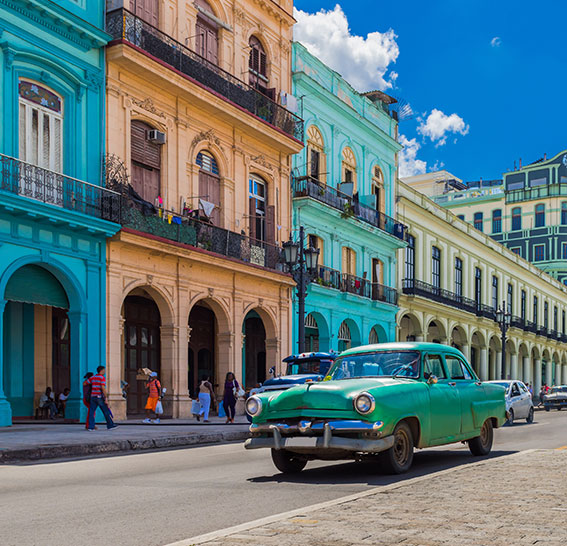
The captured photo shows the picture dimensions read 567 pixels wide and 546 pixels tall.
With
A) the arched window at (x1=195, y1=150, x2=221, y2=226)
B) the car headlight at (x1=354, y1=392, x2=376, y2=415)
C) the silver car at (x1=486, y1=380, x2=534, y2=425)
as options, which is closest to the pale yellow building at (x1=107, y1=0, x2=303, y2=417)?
the arched window at (x1=195, y1=150, x2=221, y2=226)

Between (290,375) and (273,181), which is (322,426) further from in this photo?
(273,181)

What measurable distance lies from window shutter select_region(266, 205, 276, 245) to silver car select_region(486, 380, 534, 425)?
9.34 metres

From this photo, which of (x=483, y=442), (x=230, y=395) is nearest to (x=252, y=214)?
(x=230, y=395)

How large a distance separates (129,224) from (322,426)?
1376 centimetres

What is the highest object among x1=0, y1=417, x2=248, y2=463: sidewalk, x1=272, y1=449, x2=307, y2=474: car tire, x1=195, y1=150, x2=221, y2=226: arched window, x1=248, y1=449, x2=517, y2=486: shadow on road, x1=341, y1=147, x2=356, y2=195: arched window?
x1=341, y1=147, x2=356, y2=195: arched window

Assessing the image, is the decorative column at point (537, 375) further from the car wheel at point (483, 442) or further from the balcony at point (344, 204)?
the car wheel at point (483, 442)

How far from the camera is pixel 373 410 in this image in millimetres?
9547

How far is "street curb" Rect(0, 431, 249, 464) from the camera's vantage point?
12891 millimetres

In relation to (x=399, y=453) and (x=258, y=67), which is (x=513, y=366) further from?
(x=399, y=453)

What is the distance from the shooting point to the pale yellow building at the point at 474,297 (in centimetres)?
4288

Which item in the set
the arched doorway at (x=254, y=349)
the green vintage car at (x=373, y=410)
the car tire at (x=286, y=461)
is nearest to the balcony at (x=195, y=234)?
the arched doorway at (x=254, y=349)

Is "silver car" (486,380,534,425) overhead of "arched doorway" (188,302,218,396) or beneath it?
beneath

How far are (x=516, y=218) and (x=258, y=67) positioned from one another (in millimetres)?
56090

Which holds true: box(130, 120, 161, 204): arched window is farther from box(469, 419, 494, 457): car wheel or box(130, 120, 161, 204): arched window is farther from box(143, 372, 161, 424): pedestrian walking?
box(469, 419, 494, 457): car wheel
